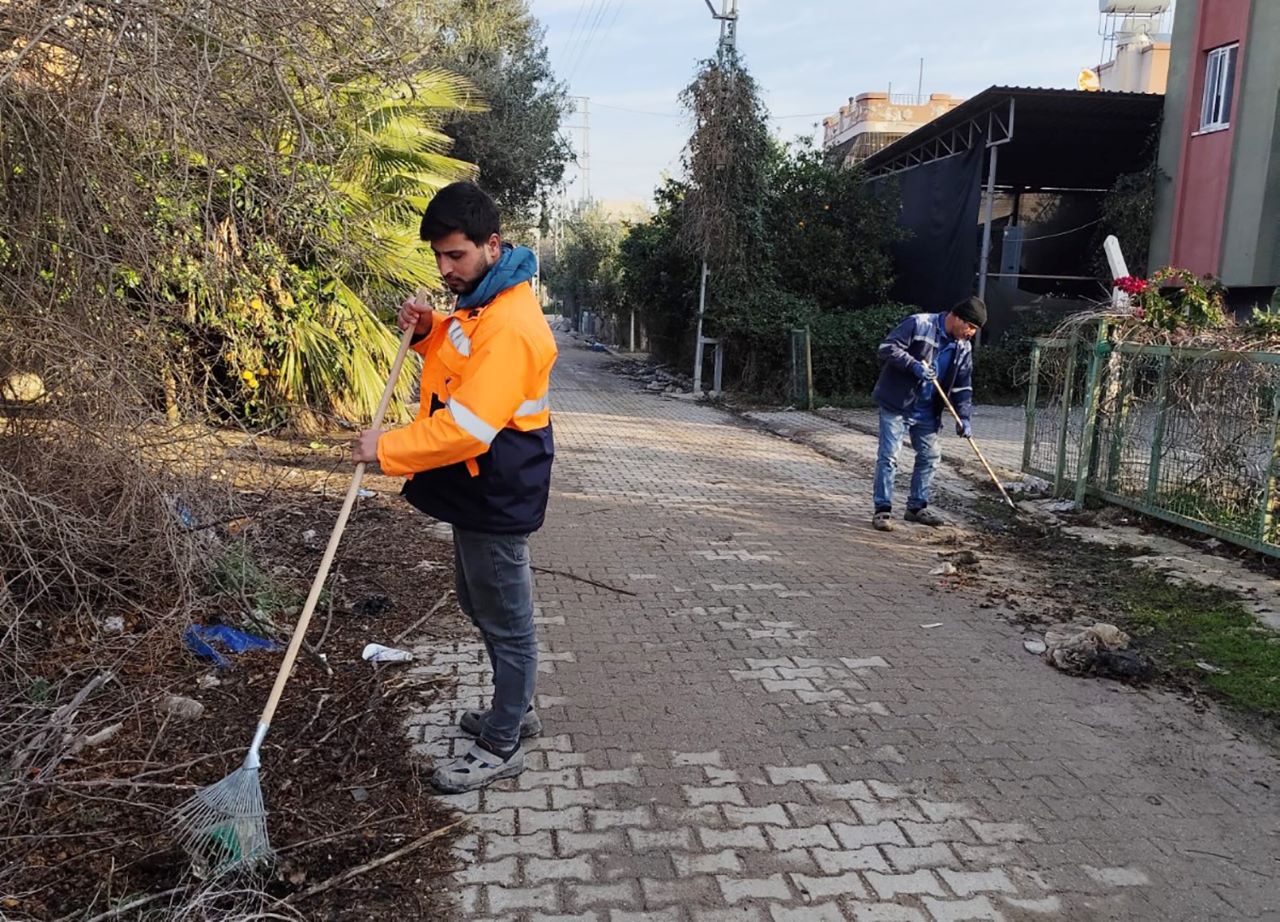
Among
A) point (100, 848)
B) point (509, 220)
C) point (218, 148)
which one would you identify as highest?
point (509, 220)

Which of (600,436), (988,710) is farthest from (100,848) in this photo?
(600,436)

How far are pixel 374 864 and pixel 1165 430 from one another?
6.31m

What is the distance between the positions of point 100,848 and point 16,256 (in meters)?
2.56

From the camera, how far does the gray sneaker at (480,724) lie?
356 centimetres

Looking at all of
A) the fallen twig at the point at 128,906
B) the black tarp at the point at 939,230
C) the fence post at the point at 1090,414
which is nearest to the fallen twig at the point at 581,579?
the fallen twig at the point at 128,906

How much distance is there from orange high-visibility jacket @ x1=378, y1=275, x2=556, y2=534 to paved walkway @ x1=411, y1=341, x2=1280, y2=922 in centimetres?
101

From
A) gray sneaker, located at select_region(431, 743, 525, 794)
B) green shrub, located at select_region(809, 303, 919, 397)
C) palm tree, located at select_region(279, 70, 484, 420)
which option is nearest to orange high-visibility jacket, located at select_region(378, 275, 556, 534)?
gray sneaker, located at select_region(431, 743, 525, 794)

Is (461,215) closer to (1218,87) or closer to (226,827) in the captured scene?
(226,827)

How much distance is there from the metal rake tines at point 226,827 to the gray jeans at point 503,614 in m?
0.83

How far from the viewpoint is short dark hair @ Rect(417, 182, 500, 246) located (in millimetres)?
3039

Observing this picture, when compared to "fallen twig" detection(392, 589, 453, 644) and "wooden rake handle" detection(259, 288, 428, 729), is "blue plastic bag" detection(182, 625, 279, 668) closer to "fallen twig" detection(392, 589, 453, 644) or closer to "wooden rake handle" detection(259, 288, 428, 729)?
Result: "fallen twig" detection(392, 589, 453, 644)

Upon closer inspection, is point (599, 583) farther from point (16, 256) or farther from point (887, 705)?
point (16, 256)

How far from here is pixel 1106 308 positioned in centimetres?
788

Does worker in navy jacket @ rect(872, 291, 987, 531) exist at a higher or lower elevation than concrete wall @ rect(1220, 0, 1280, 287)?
lower
